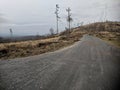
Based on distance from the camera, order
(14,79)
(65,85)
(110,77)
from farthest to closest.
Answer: (110,77), (14,79), (65,85)

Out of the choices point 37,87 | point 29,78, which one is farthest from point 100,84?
point 29,78

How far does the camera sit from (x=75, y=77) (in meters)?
10.3

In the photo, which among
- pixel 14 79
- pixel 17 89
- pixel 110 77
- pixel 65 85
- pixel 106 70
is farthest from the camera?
pixel 106 70

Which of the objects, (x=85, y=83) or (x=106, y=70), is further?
(x=106, y=70)

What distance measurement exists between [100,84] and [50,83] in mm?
2637

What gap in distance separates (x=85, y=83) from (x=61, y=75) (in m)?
1.85

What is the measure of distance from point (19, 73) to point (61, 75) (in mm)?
2670

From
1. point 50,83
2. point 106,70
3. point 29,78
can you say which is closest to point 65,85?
point 50,83

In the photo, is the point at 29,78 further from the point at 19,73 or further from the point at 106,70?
the point at 106,70

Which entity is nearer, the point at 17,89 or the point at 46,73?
the point at 17,89

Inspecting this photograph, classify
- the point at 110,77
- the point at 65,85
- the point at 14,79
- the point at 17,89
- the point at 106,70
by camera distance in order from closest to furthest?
the point at 17,89, the point at 65,85, the point at 14,79, the point at 110,77, the point at 106,70

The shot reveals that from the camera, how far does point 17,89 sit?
8.16 metres

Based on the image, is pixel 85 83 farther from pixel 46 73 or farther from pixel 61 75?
pixel 46 73

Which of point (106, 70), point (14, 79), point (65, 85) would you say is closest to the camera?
point (65, 85)
